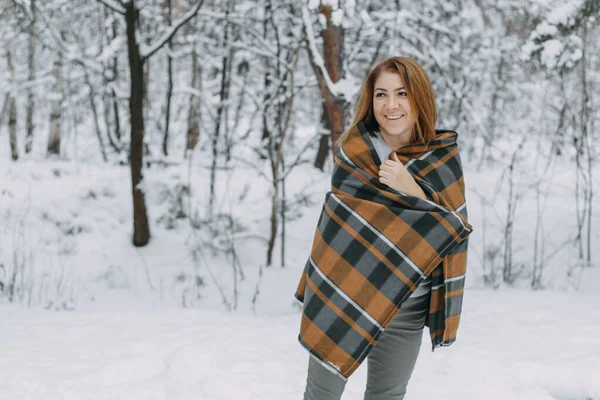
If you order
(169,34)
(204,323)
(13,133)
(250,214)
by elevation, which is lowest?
(250,214)

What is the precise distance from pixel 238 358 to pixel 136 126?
4244mm

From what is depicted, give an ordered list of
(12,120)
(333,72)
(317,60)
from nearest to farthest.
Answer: (317,60) < (333,72) < (12,120)

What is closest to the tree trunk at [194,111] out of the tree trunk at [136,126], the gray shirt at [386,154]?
the tree trunk at [136,126]

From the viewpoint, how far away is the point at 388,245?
5.60 ft

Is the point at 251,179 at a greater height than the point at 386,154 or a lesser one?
lesser

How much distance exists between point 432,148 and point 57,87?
11029mm

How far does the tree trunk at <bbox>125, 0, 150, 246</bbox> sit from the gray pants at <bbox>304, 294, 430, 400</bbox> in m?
5.36

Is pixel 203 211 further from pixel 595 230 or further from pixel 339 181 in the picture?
pixel 339 181

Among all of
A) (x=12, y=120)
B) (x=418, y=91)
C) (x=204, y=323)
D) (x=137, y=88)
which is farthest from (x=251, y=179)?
(x=418, y=91)

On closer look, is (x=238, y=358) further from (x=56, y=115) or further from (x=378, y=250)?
(x=56, y=115)

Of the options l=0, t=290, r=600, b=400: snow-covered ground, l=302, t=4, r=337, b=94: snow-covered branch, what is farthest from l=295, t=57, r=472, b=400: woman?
l=302, t=4, r=337, b=94: snow-covered branch

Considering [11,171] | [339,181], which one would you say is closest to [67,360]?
[339,181]

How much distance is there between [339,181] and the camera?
181 centimetres

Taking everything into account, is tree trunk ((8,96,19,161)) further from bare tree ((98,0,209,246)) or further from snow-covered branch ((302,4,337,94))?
snow-covered branch ((302,4,337,94))
